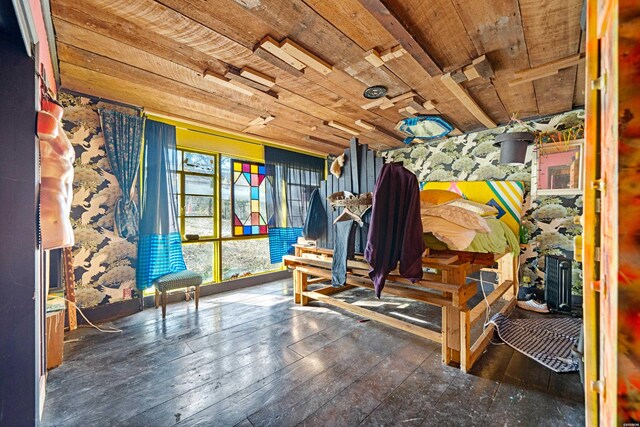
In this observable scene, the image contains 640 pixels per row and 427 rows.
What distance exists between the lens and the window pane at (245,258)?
4012 mm

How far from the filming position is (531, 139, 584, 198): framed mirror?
3.12 m

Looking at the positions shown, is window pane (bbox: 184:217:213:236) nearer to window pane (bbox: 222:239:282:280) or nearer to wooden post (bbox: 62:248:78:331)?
window pane (bbox: 222:239:282:280)

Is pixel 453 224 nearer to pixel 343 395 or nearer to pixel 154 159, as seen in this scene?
pixel 343 395

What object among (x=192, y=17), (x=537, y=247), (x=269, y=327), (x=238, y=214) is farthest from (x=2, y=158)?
(x=537, y=247)

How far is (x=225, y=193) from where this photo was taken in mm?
4000

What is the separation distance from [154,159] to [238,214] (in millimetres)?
1426

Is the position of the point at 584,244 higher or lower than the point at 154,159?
lower

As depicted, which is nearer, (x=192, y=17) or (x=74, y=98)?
(x=192, y=17)

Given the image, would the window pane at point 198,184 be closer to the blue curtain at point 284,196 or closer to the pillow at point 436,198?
the blue curtain at point 284,196

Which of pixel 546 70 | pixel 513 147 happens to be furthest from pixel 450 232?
pixel 513 147

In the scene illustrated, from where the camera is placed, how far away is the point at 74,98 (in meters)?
2.66

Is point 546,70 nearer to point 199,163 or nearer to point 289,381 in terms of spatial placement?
point 289,381

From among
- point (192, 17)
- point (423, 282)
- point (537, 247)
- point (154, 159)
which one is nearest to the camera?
point (192, 17)

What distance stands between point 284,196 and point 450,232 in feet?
9.93
